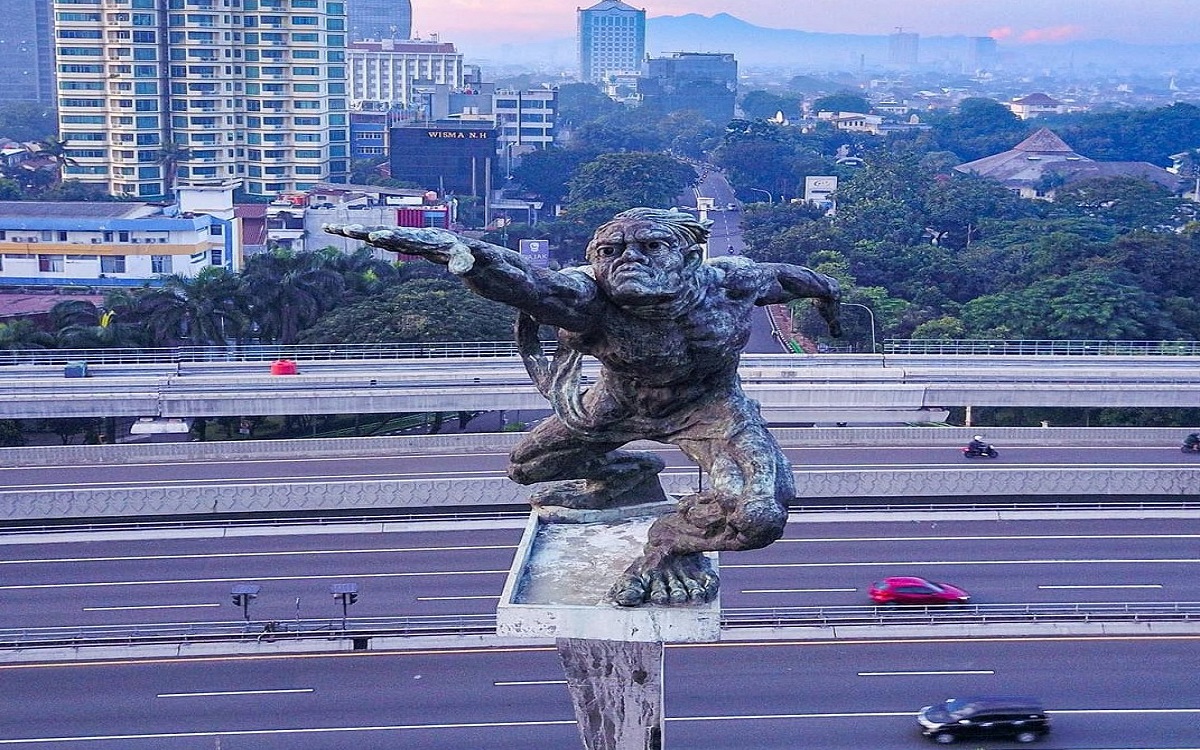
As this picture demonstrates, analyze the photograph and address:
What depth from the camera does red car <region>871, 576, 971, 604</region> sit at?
31688 millimetres

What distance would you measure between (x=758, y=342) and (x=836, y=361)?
58.7 ft

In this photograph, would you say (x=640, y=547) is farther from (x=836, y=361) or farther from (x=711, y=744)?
(x=836, y=361)

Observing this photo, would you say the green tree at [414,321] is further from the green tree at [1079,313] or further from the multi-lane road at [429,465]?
the green tree at [1079,313]

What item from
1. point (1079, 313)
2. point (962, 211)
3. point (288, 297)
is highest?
point (962, 211)

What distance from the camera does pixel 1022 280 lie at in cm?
6888

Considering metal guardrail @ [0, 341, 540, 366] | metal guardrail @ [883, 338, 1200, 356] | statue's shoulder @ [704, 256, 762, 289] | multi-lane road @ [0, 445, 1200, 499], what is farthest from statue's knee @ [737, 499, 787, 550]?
metal guardrail @ [883, 338, 1200, 356]

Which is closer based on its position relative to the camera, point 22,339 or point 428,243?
point 428,243

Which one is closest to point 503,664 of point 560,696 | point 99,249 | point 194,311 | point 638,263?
point 560,696

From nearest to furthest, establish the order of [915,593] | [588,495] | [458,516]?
[588,495] → [915,593] → [458,516]

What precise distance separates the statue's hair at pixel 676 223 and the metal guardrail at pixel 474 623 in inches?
729

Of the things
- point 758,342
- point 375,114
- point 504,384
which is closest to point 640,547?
point 504,384

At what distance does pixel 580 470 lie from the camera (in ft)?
41.7

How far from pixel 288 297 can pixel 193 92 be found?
59874 mm

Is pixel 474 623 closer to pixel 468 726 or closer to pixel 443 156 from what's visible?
pixel 468 726
